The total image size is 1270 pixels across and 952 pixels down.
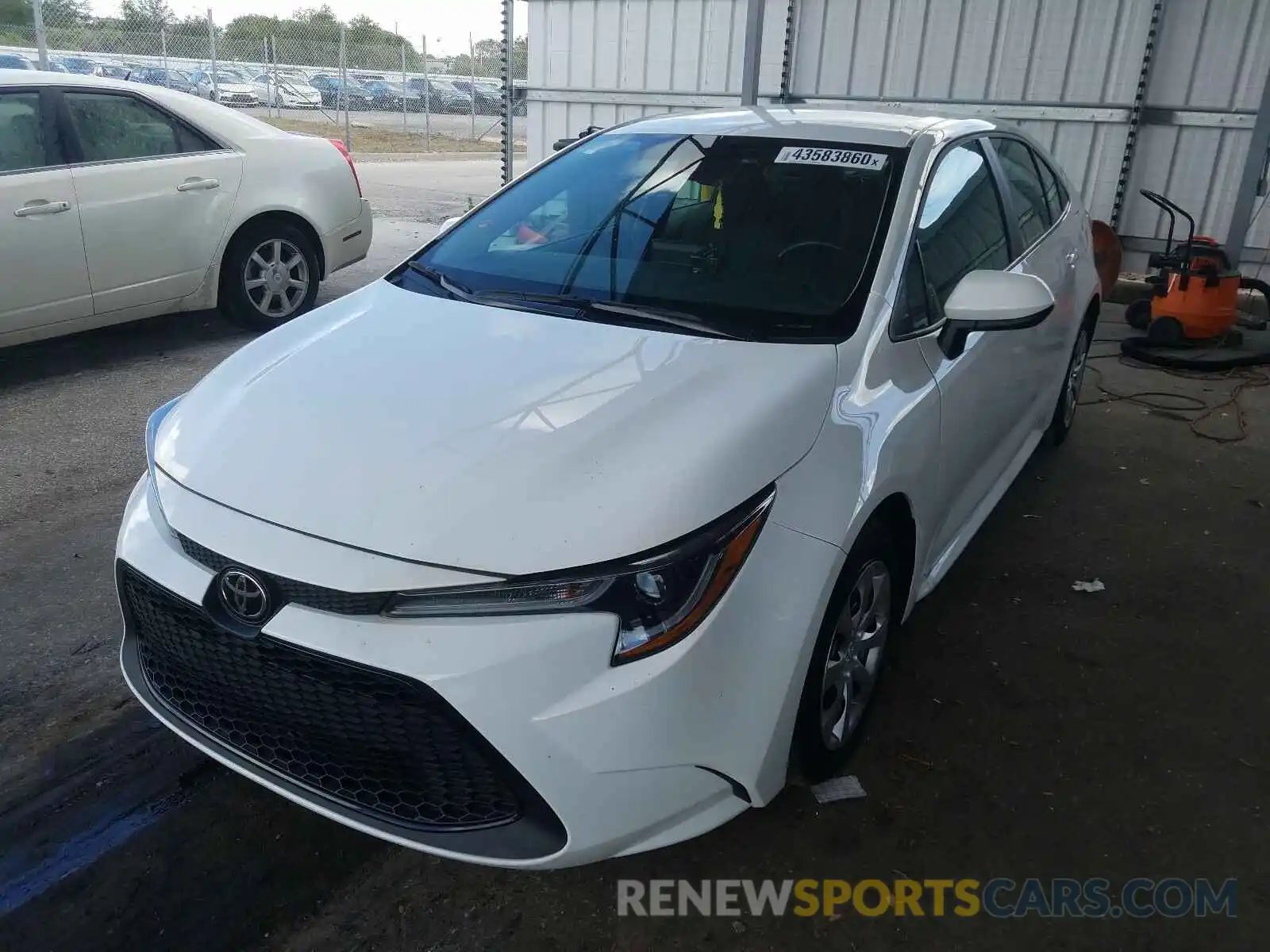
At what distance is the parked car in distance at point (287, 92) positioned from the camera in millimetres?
20578

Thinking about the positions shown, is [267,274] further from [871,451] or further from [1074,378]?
[871,451]

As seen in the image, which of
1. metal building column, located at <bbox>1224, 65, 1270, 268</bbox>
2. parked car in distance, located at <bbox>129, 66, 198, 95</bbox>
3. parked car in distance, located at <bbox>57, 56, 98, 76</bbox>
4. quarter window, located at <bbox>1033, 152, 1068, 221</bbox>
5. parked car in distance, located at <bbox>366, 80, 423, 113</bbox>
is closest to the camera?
quarter window, located at <bbox>1033, 152, 1068, 221</bbox>

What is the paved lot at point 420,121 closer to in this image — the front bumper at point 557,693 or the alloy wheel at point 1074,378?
the alloy wheel at point 1074,378

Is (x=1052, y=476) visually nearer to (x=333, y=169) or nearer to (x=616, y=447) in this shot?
(x=616, y=447)

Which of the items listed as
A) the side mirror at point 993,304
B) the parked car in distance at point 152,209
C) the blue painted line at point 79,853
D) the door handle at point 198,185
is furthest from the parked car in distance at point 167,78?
the side mirror at point 993,304

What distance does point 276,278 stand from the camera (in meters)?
6.31

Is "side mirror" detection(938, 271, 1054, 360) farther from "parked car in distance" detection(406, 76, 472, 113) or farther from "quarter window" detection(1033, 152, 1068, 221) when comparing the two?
"parked car in distance" detection(406, 76, 472, 113)

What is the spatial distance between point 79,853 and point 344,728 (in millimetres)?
873

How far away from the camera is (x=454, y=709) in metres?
1.78

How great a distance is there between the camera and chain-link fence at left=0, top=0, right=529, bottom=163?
18031 millimetres

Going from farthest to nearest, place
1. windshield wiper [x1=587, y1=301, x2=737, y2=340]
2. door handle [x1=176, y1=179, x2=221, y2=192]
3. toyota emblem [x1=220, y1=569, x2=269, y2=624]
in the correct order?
door handle [x1=176, y1=179, x2=221, y2=192], windshield wiper [x1=587, y1=301, x2=737, y2=340], toyota emblem [x1=220, y1=569, x2=269, y2=624]

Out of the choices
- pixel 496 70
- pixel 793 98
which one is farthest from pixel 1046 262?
pixel 496 70

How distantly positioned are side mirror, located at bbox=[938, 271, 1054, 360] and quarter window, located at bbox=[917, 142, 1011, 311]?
0.09 meters

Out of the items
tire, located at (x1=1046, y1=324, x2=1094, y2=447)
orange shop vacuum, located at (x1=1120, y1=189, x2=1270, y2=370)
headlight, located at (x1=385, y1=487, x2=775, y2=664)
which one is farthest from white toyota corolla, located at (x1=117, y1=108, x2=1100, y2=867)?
orange shop vacuum, located at (x1=1120, y1=189, x2=1270, y2=370)
